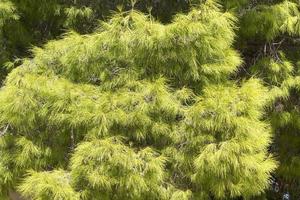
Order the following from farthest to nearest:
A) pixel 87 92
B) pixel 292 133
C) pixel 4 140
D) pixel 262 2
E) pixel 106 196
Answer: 1. pixel 292 133
2. pixel 262 2
3. pixel 4 140
4. pixel 87 92
5. pixel 106 196

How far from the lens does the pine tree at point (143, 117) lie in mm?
3303

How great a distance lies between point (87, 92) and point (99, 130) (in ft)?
1.08

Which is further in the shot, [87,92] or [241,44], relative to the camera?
[241,44]

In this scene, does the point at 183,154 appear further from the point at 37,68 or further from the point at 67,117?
the point at 37,68

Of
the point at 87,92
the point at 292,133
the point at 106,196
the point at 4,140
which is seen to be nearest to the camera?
the point at 106,196

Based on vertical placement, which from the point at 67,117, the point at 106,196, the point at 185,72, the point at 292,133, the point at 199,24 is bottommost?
the point at 292,133

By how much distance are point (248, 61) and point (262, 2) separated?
525 millimetres

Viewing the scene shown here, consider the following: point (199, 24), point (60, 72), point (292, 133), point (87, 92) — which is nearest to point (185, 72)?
point (199, 24)

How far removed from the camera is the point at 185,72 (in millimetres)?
3604

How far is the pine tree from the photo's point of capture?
330 centimetres

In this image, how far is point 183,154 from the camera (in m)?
3.51

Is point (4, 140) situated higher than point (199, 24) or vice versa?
point (199, 24)

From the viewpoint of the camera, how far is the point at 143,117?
11.1 ft

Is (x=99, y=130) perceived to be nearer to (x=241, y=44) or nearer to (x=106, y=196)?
(x=106, y=196)
